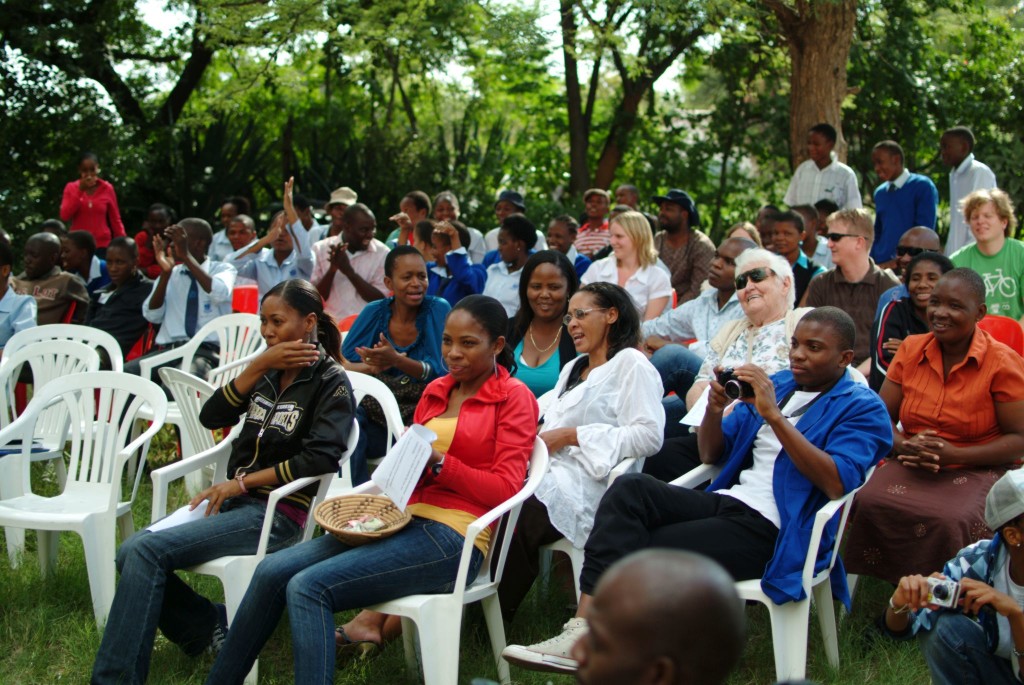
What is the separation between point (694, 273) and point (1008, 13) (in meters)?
9.16

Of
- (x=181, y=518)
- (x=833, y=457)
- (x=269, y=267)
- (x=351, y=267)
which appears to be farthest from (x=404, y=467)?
(x=269, y=267)

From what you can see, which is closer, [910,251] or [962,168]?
[910,251]

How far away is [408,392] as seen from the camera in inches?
210

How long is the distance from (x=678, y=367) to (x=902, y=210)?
3.24m

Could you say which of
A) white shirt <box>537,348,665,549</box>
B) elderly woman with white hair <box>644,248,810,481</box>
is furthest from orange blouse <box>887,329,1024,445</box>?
white shirt <box>537,348,665,549</box>

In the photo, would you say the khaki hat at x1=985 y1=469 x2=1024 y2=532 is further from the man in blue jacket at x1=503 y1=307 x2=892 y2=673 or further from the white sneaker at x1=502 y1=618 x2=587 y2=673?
the white sneaker at x1=502 y1=618 x2=587 y2=673

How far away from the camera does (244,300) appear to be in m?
7.77

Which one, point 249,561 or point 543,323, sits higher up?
point 543,323

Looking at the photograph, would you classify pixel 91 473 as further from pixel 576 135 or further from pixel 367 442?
pixel 576 135

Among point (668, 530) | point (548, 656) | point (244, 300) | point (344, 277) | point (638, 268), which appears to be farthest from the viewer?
point (344, 277)

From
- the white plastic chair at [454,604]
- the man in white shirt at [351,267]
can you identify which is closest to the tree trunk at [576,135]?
the man in white shirt at [351,267]

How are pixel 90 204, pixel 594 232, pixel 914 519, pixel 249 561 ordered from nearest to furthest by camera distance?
pixel 249 561, pixel 914 519, pixel 594 232, pixel 90 204

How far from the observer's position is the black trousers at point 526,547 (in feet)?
13.9

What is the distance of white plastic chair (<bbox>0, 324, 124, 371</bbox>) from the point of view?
6.25 meters
